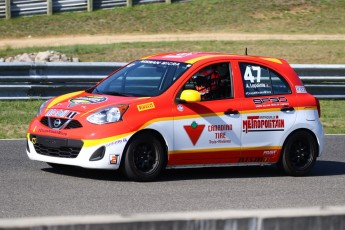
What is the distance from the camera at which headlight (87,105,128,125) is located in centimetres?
1040

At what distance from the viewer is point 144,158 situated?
10.5 m

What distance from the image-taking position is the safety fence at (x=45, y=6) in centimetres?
A: 3123

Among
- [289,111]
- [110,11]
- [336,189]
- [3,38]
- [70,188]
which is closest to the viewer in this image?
[70,188]

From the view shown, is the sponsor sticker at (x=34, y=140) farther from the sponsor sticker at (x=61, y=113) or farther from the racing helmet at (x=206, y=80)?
the racing helmet at (x=206, y=80)

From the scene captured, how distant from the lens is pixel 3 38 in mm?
28938

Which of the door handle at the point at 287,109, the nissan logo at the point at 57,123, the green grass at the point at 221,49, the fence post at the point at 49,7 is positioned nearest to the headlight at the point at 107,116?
the nissan logo at the point at 57,123

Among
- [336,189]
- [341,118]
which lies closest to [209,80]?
[336,189]

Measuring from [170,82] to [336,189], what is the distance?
214 centimetres

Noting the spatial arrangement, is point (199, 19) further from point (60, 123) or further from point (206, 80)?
point (60, 123)

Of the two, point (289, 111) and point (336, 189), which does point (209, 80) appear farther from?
point (336, 189)

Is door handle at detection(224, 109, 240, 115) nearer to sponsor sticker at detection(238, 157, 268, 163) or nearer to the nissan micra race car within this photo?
the nissan micra race car

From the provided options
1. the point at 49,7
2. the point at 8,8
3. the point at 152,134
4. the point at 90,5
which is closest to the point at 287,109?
the point at 152,134

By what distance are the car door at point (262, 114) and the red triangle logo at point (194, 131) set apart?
0.60 meters

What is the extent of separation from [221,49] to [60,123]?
15.4 meters
